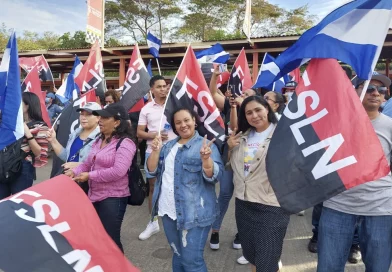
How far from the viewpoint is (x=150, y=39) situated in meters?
6.05

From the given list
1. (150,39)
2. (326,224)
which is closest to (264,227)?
(326,224)

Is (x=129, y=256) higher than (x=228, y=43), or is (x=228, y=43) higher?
(x=228, y=43)

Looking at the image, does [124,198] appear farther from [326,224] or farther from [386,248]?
[386,248]

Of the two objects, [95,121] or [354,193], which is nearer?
[354,193]

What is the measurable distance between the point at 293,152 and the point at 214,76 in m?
1.85

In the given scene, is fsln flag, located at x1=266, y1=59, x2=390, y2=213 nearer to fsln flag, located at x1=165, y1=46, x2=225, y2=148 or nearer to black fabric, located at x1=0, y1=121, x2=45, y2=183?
fsln flag, located at x1=165, y1=46, x2=225, y2=148

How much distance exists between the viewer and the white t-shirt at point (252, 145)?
2.33 metres

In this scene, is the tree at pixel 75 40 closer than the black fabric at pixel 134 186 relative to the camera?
No

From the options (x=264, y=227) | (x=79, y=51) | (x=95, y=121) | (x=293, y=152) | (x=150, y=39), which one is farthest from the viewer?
(x=79, y=51)

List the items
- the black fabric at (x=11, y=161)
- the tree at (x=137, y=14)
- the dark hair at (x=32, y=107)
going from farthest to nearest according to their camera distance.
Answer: the tree at (x=137, y=14) → the dark hair at (x=32, y=107) → the black fabric at (x=11, y=161)

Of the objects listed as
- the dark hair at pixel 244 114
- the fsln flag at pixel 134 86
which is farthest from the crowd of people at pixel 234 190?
the fsln flag at pixel 134 86

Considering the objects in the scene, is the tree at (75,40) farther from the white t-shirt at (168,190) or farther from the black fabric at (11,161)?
the white t-shirt at (168,190)

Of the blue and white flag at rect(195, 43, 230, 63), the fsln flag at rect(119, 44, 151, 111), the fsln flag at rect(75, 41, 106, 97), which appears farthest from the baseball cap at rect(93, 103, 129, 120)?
the blue and white flag at rect(195, 43, 230, 63)

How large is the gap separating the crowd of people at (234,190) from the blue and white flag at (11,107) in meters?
0.31
